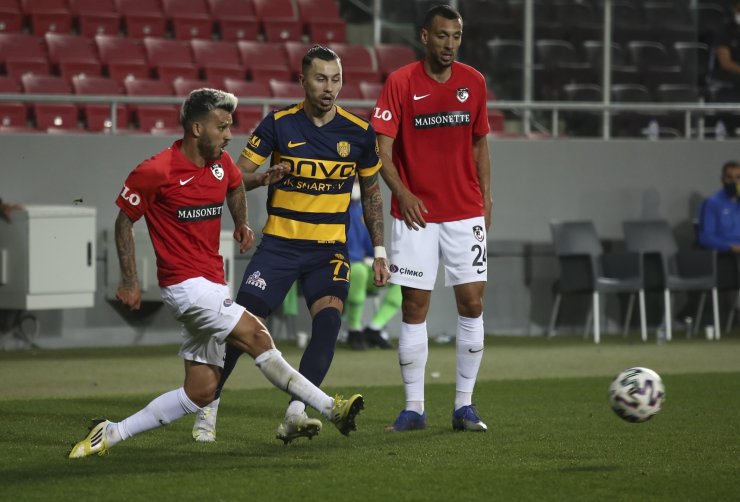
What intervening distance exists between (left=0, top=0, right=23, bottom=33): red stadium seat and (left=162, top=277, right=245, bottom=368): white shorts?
9.28 meters

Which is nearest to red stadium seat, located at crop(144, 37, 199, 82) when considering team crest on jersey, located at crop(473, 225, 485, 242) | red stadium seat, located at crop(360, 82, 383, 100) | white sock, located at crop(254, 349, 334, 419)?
red stadium seat, located at crop(360, 82, 383, 100)

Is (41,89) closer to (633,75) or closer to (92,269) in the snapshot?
(92,269)

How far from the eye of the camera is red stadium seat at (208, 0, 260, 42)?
16062 millimetres

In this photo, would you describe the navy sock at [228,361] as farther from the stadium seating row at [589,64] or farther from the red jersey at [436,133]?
the stadium seating row at [589,64]

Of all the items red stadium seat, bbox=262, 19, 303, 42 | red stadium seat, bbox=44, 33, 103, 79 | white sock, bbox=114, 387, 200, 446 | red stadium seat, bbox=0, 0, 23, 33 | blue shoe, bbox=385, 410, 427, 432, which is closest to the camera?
white sock, bbox=114, 387, 200, 446

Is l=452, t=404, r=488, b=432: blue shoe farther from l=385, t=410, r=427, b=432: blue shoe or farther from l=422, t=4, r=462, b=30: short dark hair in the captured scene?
l=422, t=4, r=462, b=30: short dark hair

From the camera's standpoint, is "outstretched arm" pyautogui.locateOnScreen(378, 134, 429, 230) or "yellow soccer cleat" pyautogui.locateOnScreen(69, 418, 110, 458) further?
"outstretched arm" pyautogui.locateOnScreen(378, 134, 429, 230)

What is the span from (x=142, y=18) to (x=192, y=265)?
381 inches

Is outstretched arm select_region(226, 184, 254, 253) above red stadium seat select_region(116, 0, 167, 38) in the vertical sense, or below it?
below

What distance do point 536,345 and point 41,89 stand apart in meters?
5.73

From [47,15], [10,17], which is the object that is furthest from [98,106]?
[10,17]

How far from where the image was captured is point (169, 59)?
14914mm

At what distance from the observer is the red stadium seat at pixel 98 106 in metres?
13.6

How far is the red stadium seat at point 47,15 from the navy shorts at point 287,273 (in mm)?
8775
